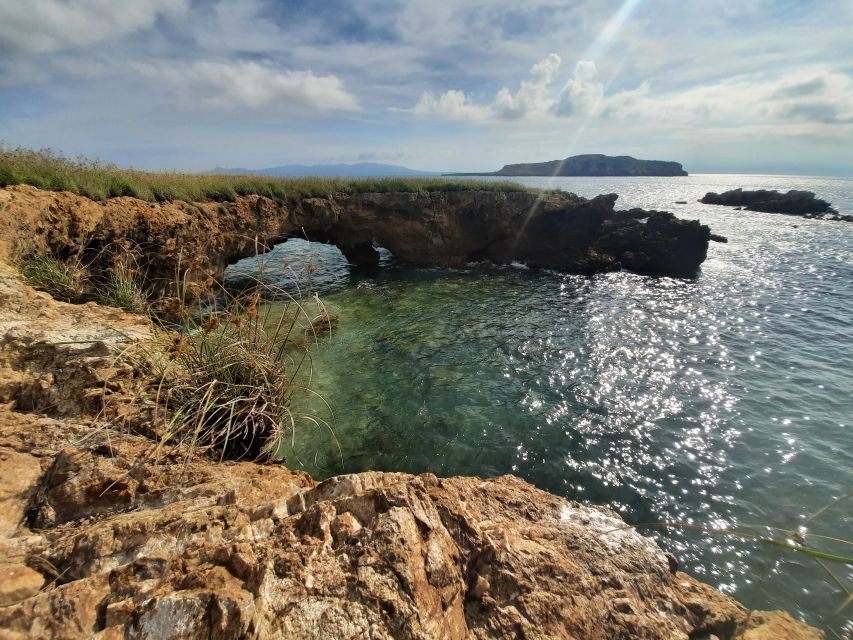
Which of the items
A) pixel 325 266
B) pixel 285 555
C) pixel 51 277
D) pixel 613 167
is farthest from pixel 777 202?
pixel 613 167

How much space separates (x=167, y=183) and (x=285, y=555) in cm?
1541

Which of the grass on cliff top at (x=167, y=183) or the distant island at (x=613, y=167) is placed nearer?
the grass on cliff top at (x=167, y=183)

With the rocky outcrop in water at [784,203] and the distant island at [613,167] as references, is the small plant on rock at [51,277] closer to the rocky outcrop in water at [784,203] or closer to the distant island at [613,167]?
the rocky outcrop in water at [784,203]

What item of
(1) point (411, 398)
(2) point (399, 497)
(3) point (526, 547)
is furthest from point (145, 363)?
(1) point (411, 398)

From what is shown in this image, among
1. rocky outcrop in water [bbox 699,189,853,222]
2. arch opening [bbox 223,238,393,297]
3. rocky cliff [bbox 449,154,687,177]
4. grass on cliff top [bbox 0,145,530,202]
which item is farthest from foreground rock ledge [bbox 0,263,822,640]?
rocky cliff [bbox 449,154,687,177]

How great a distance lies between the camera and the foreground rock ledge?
206 cm

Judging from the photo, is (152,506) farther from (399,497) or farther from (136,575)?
(399,497)

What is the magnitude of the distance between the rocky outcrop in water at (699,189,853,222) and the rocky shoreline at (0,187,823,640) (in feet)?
201

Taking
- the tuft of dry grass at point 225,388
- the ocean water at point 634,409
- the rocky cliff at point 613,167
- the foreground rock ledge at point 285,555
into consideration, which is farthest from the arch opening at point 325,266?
the rocky cliff at point 613,167

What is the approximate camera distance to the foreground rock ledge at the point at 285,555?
2062 mm

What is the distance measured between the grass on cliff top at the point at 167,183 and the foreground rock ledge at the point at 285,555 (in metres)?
8.83

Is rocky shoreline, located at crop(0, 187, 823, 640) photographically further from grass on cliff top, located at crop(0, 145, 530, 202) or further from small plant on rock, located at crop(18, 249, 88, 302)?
grass on cliff top, located at crop(0, 145, 530, 202)

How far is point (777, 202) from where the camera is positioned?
55.3 m

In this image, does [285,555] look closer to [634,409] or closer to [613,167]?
[634,409]
